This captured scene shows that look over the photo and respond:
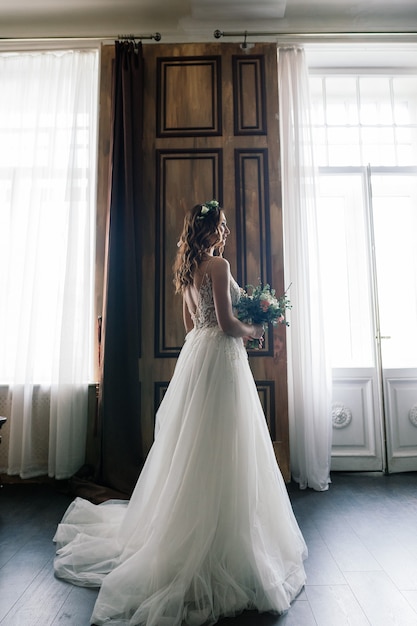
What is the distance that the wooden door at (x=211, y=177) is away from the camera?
3398 mm

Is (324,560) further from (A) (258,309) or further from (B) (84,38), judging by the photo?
(B) (84,38)

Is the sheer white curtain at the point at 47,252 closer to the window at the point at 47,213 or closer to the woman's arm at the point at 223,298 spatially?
the window at the point at 47,213

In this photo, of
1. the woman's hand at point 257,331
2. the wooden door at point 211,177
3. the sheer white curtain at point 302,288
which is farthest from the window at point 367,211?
the woman's hand at point 257,331

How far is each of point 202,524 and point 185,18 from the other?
4013 mm

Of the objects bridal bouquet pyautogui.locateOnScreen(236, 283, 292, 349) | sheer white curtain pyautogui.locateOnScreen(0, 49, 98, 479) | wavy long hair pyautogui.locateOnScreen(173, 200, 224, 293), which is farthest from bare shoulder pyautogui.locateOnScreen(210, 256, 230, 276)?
sheer white curtain pyautogui.locateOnScreen(0, 49, 98, 479)

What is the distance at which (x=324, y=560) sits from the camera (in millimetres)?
2098

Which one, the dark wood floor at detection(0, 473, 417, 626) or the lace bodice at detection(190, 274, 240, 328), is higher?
the lace bodice at detection(190, 274, 240, 328)

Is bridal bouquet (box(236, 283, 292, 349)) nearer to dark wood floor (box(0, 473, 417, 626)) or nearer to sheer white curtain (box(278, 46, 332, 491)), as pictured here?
dark wood floor (box(0, 473, 417, 626))

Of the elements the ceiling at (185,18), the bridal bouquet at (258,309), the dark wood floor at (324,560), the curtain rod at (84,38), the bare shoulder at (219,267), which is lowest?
the dark wood floor at (324,560)

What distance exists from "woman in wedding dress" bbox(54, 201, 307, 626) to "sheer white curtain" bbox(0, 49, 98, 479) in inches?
46.1

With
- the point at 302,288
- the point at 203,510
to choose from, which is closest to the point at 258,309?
the point at 203,510

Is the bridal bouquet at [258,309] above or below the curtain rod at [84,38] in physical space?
below

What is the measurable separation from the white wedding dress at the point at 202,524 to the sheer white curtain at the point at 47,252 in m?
1.23

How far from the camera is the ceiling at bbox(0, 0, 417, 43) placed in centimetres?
363
